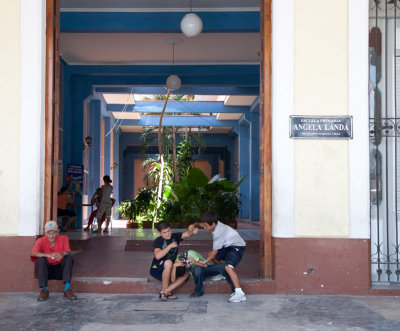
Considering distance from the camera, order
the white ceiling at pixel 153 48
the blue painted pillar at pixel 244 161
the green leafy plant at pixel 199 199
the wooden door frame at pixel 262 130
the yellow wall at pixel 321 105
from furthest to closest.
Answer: the blue painted pillar at pixel 244 161, the green leafy plant at pixel 199 199, the white ceiling at pixel 153 48, the wooden door frame at pixel 262 130, the yellow wall at pixel 321 105

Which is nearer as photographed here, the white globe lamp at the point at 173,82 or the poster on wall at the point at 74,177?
the white globe lamp at the point at 173,82

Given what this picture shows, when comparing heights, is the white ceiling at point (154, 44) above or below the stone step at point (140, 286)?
above

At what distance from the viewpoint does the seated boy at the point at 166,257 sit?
214 inches

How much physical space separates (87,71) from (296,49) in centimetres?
710

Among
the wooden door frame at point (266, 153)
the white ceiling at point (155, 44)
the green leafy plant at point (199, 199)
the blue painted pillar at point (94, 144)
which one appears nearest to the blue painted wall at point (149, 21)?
the white ceiling at point (155, 44)

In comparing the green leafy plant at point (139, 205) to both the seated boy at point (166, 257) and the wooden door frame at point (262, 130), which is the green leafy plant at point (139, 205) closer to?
the wooden door frame at point (262, 130)

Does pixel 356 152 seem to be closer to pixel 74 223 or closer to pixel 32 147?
pixel 32 147

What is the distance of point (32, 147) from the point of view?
5715mm

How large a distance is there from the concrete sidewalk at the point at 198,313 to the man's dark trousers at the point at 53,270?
0.22 meters

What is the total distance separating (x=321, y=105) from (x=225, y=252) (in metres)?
1.96

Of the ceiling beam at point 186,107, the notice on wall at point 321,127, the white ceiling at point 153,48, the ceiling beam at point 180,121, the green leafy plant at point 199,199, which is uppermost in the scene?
the white ceiling at point 153,48

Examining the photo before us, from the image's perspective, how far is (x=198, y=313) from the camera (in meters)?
4.87

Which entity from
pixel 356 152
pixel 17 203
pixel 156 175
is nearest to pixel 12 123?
pixel 17 203

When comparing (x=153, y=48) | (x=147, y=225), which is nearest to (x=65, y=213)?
(x=147, y=225)
